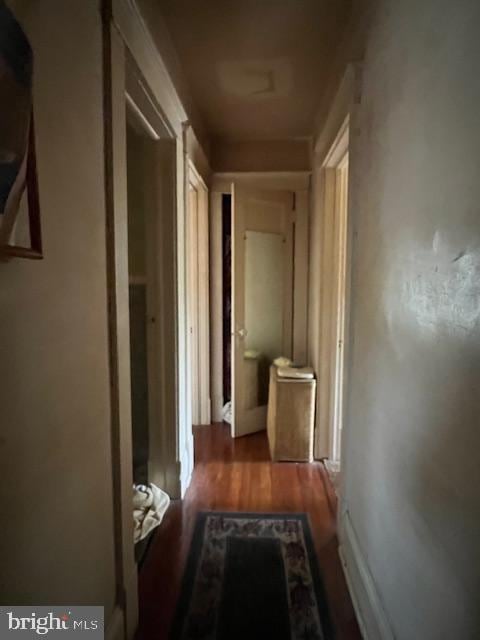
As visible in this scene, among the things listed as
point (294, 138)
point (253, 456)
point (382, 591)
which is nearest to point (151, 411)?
point (253, 456)

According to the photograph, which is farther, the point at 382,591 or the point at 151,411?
the point at 151,411

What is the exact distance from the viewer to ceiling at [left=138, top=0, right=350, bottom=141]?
6.29 ft

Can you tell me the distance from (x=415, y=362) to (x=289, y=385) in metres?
1.92

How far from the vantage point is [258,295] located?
3605mm

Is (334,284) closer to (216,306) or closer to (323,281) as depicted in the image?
(323,281)

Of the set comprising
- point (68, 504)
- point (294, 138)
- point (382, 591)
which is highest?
point (294, 138)

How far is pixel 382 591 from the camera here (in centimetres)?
138

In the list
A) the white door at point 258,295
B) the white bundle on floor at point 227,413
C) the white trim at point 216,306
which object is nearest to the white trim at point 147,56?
the white door at point 258,295

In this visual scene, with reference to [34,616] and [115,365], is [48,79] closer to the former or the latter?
[115,365]

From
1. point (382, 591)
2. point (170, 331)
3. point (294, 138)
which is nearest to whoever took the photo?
point (382, 591)

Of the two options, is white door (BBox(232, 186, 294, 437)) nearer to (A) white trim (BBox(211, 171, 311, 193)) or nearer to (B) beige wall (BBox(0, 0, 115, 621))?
(A) white trim (BBox(211, 171, 311, 193))

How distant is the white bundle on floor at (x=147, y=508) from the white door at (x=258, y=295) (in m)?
1.16

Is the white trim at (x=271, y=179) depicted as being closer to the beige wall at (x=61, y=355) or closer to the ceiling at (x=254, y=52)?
the ceiling at (x=254, y=52)

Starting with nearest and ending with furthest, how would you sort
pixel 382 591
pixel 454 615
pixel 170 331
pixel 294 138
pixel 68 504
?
pixel 454 615 → pixel 68 504 → pixel 382 591 → pixel 170 331 → pixel 294 138
